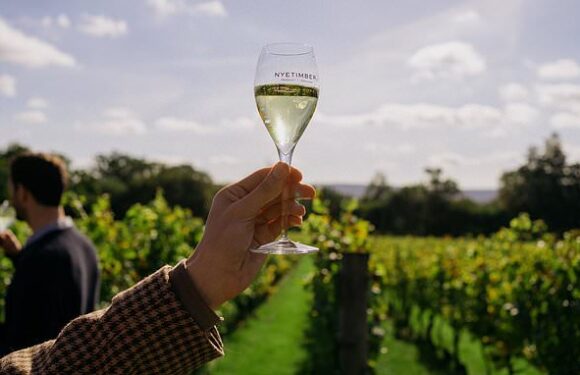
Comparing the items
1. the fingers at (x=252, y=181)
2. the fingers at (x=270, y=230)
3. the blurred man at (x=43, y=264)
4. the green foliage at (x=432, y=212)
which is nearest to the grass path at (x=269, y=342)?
the blurred man at (x=43, y=264)

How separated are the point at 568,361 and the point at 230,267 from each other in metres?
5.49

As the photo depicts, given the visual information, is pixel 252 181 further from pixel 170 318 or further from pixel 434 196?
pixel 434 196

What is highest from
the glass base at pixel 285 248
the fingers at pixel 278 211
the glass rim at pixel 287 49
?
the glass rim at pixel 287 49

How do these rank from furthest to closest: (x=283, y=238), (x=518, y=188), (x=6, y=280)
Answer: (x=518, y=188) < (x=6, y=280) < (x=283, y=238)

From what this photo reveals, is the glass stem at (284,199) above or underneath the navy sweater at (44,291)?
above

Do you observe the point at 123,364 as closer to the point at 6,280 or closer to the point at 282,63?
the point at 282,63

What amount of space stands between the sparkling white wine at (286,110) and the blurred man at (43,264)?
103 inches

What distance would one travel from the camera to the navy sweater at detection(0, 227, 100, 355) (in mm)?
3619

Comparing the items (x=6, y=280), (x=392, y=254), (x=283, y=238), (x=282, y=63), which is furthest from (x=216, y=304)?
(x=392, y=254)

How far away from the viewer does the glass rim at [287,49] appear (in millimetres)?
1597

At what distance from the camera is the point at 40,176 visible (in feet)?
14.0

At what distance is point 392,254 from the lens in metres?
14.2

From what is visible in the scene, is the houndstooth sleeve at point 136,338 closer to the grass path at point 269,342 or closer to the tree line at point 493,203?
the grass path at point 269,342

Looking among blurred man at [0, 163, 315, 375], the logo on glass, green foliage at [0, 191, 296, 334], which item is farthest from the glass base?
green foliage at [0, 191, 296, 334]
